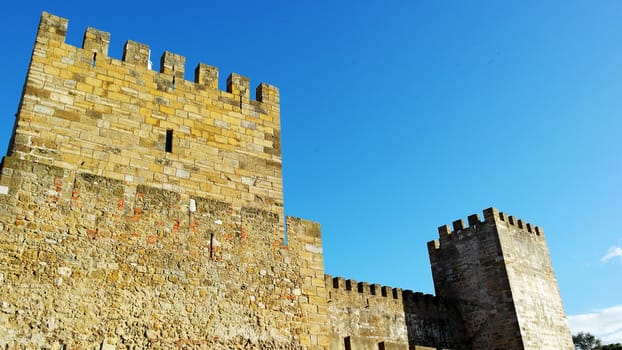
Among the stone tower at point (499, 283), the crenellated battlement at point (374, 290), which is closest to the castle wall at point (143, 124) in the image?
the crenellated battlement at point (374, 290)

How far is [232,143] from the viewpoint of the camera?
8.88m

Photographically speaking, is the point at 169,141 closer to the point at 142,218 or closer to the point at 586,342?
the point at 142,218

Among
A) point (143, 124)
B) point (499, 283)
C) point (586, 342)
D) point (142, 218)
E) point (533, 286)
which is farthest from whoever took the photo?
point (586, 342)

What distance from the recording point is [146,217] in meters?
7.44

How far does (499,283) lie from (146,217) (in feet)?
44.4

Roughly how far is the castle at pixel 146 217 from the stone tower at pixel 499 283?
10.7 m

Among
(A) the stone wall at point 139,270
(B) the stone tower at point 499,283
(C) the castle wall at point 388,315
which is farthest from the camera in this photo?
(B) the stone tower at point 499,283

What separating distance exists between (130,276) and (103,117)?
244 cm

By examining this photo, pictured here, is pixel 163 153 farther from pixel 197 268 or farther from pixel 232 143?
pixel 197 268

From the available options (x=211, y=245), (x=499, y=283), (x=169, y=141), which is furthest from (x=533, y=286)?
(x=169, y=141)

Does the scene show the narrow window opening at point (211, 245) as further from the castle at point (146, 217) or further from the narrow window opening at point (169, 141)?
the narrow window opening at point (169, 141)

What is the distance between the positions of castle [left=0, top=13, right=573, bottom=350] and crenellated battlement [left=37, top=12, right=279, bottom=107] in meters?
0.02

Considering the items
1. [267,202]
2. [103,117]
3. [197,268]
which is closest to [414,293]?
[267,202]

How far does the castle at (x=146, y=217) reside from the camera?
6465 millimetres
